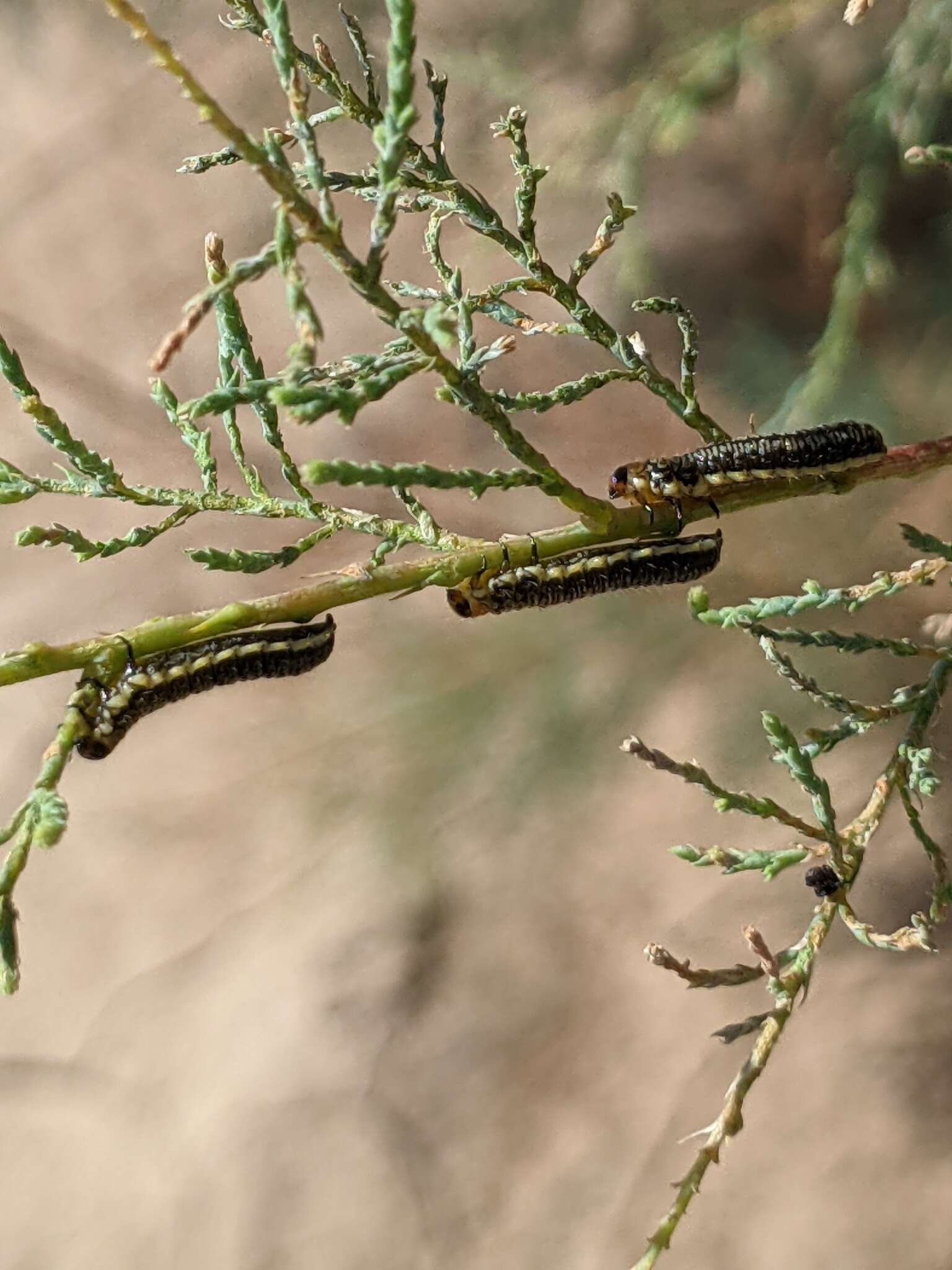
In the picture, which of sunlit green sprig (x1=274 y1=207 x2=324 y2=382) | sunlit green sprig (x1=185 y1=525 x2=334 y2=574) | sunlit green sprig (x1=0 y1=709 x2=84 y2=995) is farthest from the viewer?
sunlit green sprig (x1=185 y1=525 x2=334 y2=574)

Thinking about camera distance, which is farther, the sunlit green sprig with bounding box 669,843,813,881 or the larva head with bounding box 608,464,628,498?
the larva head with bounding box 608,464,628,498

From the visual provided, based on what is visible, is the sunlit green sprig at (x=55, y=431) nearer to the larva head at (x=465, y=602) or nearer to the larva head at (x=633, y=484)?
the larva head at (x=465, y=602)

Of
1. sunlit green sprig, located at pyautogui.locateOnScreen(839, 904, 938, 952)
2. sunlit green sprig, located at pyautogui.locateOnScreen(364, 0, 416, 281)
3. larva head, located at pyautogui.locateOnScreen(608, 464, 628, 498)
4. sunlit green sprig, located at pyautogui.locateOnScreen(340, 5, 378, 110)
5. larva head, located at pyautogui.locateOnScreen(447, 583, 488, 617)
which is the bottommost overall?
sunlit green sprig, located at pyautogui.locateOnScreen(839, 904, 938, 952)

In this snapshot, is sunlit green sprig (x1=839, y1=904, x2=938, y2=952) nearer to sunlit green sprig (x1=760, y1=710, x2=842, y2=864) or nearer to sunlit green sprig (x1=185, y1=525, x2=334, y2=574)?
sunlit green sprig (x1=760, y1=710, x2=842, y2=864)

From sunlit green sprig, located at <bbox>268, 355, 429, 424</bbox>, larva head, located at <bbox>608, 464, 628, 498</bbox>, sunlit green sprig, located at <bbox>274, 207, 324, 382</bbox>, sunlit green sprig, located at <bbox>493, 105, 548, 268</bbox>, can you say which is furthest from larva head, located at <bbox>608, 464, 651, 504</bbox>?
sunlit green sprig, located at <bbox>274, 207, 324, 382</bbox>

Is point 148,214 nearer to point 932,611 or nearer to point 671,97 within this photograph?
point 671,97

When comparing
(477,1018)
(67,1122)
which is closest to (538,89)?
(477,1018)

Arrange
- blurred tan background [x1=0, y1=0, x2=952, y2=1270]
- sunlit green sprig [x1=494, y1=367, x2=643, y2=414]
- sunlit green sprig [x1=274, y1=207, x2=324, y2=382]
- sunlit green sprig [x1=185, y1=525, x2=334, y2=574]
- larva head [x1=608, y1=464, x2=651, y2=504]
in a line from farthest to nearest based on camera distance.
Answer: blurred tan background [x1=0, y1=0, x2=952, y2=1270], larva head [x1=608, y1=464, x2=651, y2=504], sunlit green sprig [x1=494, y1=367, x2=643, y2=414], sunlit green sprig [x1=185, y1=525, x2=334, y2=574], sunlit green sprig [x1=274, y1=207, x2=324, y2=382]
